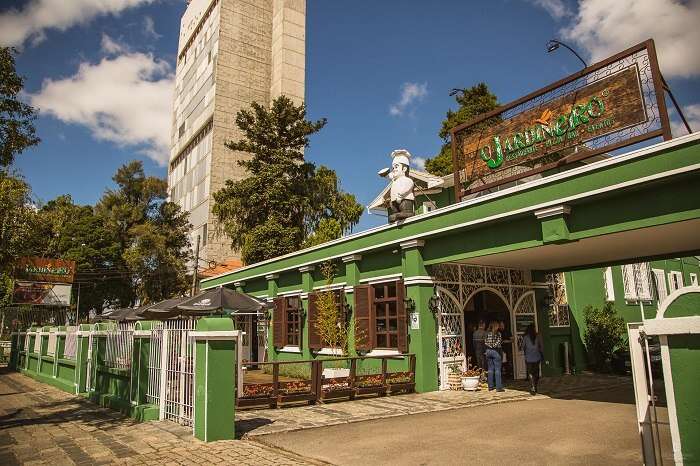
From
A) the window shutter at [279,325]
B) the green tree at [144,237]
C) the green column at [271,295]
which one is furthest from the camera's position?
the green tree at [144,237]

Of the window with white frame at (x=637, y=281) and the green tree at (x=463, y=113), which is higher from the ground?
the green tree at (x=463, y=113)

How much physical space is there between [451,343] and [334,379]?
3391mm

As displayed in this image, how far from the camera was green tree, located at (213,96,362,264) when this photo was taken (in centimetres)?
2864

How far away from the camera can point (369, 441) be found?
22.7ft

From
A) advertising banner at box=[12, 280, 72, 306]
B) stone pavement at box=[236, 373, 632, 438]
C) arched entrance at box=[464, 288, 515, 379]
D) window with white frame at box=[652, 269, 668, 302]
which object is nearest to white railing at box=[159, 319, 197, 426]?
stone pavement at box=[236, 373, 632, 438]

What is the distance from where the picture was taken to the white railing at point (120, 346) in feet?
33.0

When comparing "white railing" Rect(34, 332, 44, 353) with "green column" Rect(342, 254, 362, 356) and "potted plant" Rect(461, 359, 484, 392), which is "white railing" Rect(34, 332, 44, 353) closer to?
"green column" Rect(342, 254, 362, 356)

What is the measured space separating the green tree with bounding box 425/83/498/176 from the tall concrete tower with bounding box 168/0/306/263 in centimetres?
2081

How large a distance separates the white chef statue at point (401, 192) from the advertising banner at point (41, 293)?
22.3 meters

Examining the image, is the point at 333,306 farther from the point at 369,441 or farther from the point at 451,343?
the point at 369,441

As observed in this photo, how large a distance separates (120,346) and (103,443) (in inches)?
144

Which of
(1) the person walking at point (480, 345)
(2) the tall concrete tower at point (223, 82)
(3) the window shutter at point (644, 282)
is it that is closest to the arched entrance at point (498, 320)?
(1) the person walking at point (480, 345)

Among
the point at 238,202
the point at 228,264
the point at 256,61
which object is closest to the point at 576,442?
the point at 238,202

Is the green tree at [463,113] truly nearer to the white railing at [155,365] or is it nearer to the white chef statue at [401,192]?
the white chef statue at [401,192]
